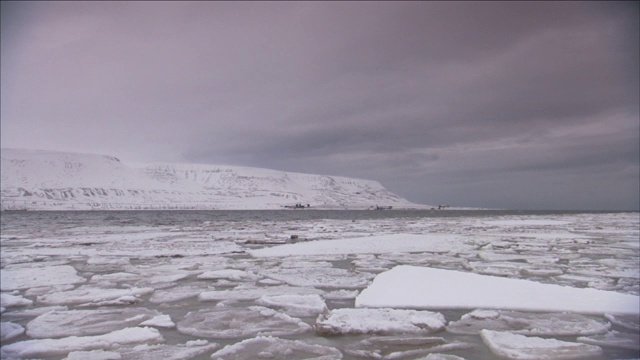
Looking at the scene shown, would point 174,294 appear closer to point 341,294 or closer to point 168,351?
point 341,294

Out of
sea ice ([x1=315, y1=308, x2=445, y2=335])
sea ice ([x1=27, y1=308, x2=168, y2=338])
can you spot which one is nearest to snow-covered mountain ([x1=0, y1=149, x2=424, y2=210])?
sea ice ([x1=27, y1=308, x2=168, y2=338])

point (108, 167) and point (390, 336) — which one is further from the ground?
point (108, 167)

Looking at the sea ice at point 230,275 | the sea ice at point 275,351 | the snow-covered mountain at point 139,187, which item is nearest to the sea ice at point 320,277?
the sea ice at point 230,275

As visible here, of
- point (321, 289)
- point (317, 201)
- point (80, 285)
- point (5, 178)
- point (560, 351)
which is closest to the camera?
point (560, 351)

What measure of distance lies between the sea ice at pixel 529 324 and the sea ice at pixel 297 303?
4.67 ft

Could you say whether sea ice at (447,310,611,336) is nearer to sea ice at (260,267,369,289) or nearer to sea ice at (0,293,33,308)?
sea ice at (260,267,369,289)

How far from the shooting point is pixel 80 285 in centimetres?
606

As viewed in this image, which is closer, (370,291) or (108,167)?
(370,291)

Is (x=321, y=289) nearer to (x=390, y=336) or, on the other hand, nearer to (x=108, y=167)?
(x=390, y=336)

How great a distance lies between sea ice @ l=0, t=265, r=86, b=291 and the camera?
615 centimetres

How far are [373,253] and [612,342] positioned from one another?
6.58 meters

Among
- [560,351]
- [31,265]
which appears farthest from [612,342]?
[31,265]

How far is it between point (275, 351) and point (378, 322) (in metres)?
1.08

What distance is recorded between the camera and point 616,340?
137 inches
